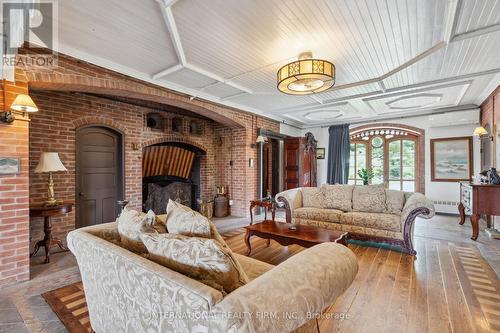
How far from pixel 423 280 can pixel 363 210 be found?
5.06ft

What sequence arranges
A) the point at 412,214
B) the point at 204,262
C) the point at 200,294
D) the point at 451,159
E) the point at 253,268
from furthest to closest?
the point at 451,159
the point at 412,214
the point at 253,268
the point at 204,262
the point at 200,294

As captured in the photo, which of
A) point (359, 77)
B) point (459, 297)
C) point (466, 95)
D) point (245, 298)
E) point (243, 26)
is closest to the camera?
point (245, 298)

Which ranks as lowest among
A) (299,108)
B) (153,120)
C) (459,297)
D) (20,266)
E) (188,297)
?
(459,297)

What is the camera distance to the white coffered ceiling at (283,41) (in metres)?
2.02

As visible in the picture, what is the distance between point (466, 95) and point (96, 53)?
6.15 m

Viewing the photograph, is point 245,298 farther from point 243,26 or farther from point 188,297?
point 243,26

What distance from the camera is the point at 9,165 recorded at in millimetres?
2381

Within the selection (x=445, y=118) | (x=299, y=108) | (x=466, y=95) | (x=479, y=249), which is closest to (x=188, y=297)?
(x=479, y=249)

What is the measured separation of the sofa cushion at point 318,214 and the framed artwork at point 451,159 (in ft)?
12.1

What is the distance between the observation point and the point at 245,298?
0.87 meters

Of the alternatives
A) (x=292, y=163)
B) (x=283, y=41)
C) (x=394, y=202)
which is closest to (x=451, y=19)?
(x=283, y=41)

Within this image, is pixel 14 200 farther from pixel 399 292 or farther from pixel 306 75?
pixel 399 292

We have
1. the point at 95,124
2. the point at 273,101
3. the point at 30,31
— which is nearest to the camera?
the point at 30,31

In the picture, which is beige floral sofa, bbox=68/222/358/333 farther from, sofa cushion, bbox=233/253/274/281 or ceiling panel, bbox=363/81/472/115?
ceiling panel, bbox=363/81/472/115
